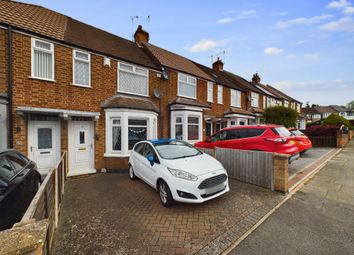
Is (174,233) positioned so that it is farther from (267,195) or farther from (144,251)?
(267,195)

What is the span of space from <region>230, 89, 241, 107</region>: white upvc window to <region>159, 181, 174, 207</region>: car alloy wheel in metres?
14.0

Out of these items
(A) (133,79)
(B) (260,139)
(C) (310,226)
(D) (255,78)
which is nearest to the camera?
(C) (310,226)

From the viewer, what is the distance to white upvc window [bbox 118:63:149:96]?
9.41 meters

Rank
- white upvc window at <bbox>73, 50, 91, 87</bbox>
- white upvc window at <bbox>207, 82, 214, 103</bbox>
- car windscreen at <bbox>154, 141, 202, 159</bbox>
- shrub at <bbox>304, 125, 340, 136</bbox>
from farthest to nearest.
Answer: shrub at <bbox>304, 125, 340, 136</bbox>
white upvc window at <bbox>207, 82, 214, 103</bbox>
white upvc window at <bbox>73, 50, 91, 87</bbox>
car windscreen at <bbox>154, 141, 202, 159</bbox>

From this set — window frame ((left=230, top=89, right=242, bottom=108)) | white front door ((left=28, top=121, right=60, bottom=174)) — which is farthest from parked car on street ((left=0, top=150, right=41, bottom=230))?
window frame ((left=230, top=89, right=242, bottom=108))

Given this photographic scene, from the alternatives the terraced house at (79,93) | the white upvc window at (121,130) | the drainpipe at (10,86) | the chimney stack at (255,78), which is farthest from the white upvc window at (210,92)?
the chimney stack at (255,78)

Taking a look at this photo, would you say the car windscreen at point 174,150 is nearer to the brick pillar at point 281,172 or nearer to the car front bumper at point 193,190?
the car front bumper at point 193,190

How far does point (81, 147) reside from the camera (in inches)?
314

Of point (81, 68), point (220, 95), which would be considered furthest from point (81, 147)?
point (220, 95)

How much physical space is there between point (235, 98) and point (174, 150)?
44.7 feet

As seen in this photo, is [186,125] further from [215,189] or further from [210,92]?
[215,189]

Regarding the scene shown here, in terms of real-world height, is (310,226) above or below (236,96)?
below

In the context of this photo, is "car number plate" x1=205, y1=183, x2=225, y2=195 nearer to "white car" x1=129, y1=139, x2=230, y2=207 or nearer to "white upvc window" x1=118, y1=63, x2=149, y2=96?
"white car" x1=129, y1=139, x2=230, y2=207

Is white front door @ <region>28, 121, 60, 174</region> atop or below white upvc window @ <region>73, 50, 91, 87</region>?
below
